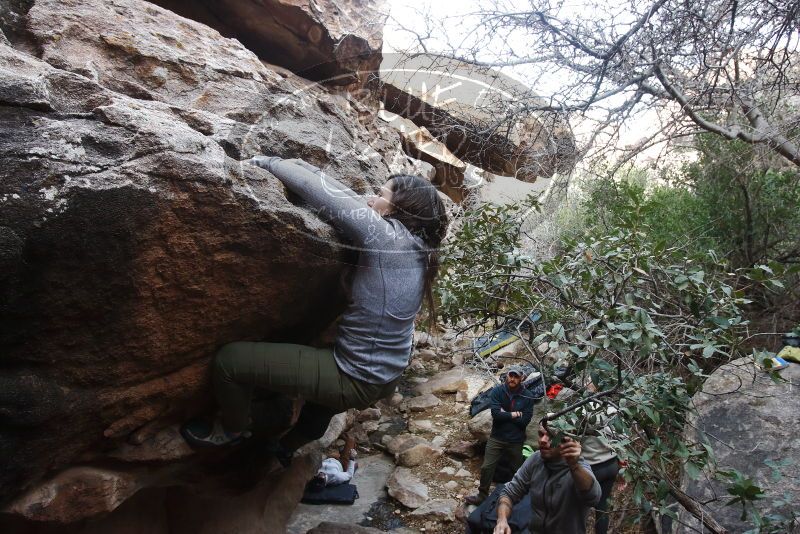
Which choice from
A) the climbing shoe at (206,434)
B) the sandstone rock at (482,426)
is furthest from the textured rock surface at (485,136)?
the climbing shoe at (206,434)

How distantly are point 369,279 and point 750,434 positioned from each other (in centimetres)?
305

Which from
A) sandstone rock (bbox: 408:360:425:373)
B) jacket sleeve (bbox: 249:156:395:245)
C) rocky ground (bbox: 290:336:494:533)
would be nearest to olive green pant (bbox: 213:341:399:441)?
jacket sleeve (bbox: 249:156:395:245)

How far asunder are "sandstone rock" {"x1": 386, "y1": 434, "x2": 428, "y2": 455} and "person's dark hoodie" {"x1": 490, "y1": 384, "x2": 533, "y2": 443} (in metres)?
1.23

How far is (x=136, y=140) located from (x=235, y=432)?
138 cm

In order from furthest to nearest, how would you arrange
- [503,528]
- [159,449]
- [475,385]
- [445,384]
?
[445,384]
[475,385]
[503,528]
[159,449]

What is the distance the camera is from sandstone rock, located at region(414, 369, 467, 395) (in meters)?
7.17

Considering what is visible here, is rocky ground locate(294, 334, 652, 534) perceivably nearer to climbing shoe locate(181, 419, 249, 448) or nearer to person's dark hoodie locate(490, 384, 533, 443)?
person's dark hoodie locate(490, 384, 533, 443)

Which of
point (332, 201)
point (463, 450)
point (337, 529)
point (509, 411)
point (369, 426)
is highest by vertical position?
point (332, 201)

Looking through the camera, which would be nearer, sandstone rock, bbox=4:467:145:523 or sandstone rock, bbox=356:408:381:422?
sandstone rock, bbox=4:467:145:523

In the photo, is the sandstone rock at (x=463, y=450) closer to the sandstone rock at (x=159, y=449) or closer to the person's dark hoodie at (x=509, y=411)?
the person's dark hoodie at (x=509, y=411)

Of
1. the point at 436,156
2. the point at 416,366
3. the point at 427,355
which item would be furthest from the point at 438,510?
the point at 427,355

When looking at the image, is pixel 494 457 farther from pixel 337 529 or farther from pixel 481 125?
pixel 481 125

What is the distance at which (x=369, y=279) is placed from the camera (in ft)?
7.60

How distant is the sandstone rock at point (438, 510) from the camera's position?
4508 millimetres
